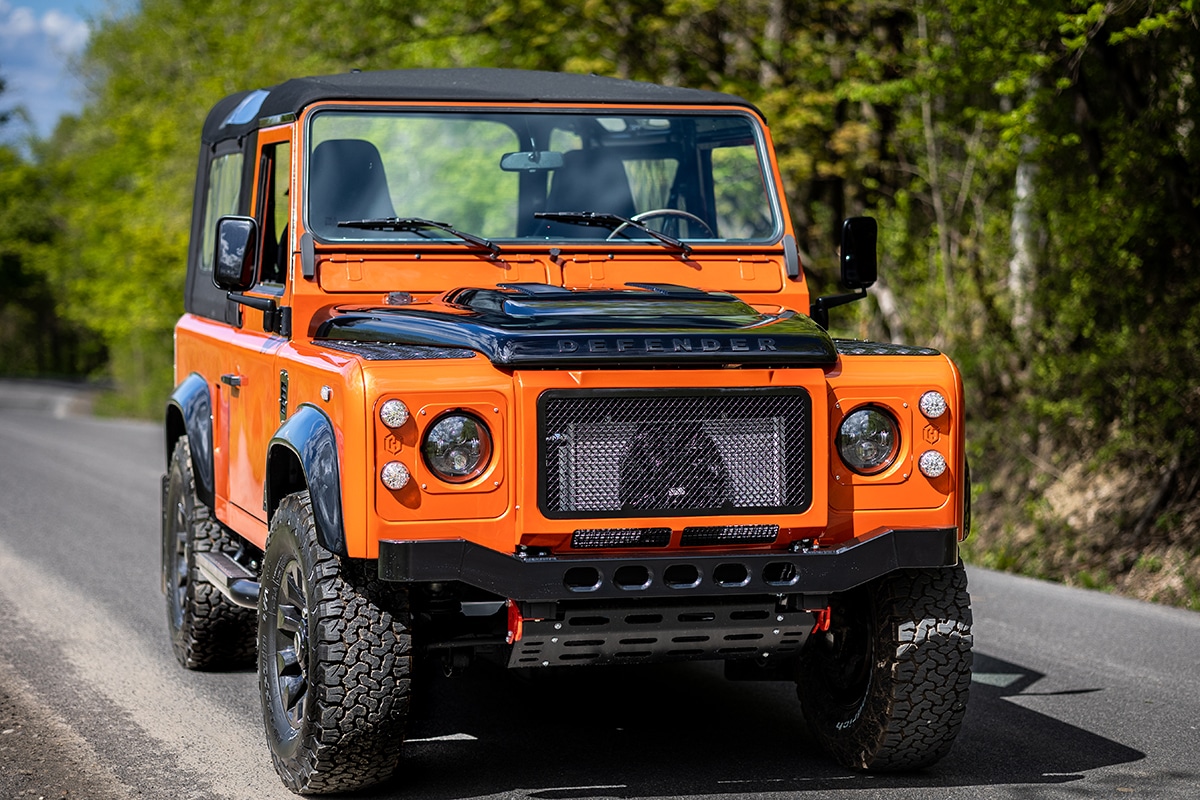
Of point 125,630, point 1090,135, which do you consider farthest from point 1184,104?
point 125,630

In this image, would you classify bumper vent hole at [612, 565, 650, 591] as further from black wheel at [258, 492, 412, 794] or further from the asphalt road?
the asphalt road

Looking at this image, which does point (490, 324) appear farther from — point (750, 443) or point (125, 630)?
point (125, 630)

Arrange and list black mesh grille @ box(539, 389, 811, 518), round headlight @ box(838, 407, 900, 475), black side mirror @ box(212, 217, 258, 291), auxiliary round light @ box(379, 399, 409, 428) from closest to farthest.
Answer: auxiliary round light @ box(379, 399, 409, 428) → black mesh grille @ box(539, 389, 811, 518) → round headlight @ box(838, 407, 900, 475) → black side mirror @ box(212, 217, 258, 291)

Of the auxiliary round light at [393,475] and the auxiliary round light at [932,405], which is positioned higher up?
the auxiliary round light at [932,405]

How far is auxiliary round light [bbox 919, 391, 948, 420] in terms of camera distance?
4.64 metres

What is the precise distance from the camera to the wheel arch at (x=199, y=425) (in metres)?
6.62

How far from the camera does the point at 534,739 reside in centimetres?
559

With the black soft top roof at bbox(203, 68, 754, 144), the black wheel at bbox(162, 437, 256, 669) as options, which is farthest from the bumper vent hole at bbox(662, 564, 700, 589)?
the black wheel at bbox(162, 437, 256, 669)

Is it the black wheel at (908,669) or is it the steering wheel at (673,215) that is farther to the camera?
the steering wheel at (673,215)

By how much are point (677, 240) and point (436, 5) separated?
12.1 metres

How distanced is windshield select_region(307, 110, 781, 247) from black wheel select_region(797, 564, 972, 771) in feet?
5.62

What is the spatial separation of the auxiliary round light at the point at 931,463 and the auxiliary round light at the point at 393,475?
1.58m

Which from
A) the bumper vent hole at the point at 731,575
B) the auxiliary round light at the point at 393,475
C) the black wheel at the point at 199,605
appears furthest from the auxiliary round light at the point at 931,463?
the black wheel at the point at 199,605

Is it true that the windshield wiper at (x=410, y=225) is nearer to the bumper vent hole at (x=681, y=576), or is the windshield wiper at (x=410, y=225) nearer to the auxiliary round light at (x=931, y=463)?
the bumper vent hole at (x=681, y=576)
